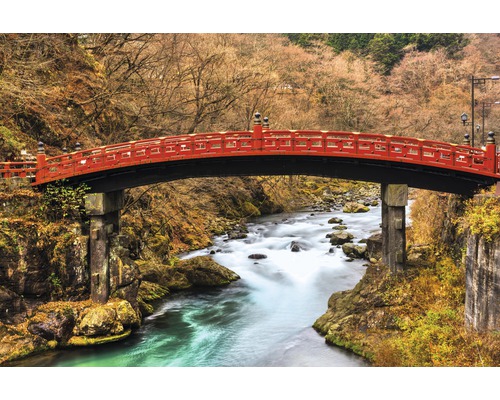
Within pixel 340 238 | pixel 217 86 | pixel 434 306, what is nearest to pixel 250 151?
pixel 434 306

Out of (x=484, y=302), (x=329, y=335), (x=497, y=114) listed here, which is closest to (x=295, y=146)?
(x=329, y=335)

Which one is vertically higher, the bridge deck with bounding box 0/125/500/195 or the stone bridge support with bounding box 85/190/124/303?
the bridge deck with bounding box 0/125/500/195

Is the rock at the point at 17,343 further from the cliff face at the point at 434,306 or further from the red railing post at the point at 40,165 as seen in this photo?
the cliff face at the point at 434,306

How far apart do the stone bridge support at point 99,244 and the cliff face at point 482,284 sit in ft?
43.2

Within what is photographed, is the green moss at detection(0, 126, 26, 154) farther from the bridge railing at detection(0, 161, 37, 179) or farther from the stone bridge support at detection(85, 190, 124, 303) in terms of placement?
the stone bridge support at detection(85, 190, 124, 303)

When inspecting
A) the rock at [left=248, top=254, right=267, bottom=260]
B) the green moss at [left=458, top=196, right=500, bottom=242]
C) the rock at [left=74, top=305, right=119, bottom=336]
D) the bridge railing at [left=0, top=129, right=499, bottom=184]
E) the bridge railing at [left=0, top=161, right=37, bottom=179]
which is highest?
the bridge railing at [left=0, top=129, right=499, bottom=184]

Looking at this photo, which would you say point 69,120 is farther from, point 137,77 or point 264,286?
point 264,286

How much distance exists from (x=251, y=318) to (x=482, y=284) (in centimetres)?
957

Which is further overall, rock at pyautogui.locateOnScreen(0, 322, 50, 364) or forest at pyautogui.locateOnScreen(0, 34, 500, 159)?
forest at pyautogui.locateOnScreen(0, 34, 500, 159)

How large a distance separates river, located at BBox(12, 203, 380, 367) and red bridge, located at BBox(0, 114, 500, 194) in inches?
236

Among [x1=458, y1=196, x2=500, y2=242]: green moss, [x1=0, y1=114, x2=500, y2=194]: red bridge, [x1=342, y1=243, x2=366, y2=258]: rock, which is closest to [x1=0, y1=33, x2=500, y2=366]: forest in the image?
[x1=0, y1=114, x2=500, y2=194]: red bridge

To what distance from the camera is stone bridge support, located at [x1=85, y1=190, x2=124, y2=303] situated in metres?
20.6

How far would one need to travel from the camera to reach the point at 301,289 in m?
25.1
